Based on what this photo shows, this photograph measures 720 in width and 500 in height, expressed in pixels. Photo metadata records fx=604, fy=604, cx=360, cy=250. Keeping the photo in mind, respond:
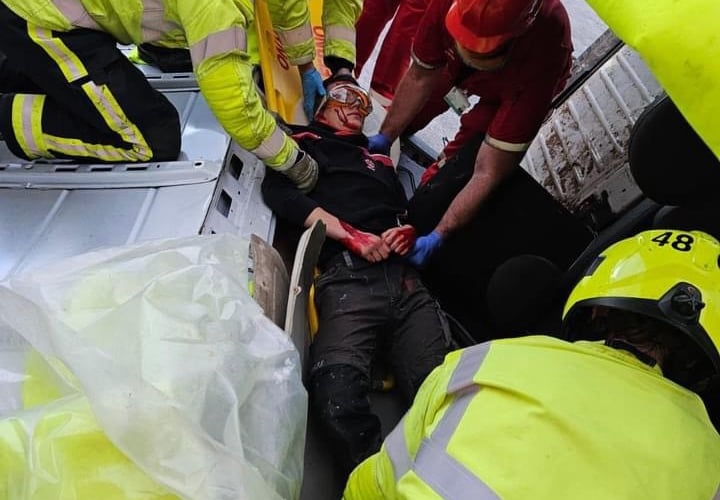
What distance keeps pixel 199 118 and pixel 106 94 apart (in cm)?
30

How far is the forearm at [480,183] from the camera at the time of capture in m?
1.63

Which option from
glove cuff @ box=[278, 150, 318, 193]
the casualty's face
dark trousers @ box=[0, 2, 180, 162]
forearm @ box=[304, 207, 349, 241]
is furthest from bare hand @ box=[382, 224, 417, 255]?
dark trousers @ box=[0, 2, 180, 162]

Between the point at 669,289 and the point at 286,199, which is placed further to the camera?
the point at 286,199

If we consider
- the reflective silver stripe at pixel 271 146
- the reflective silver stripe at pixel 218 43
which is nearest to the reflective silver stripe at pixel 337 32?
the reflective silver stripe at pixel 271 146

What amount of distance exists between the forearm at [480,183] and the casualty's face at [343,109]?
0.45 meters

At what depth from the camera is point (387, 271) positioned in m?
1.61

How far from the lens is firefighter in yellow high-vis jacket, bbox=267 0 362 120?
1812mm

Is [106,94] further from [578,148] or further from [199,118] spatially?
[578,148]

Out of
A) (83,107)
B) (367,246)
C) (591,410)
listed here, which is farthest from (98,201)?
(591,410)

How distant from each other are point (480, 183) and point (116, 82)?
3.22 feet

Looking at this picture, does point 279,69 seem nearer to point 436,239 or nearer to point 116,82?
point 116,82

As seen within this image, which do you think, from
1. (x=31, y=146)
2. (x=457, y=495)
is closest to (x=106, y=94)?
(x=31, y=146)

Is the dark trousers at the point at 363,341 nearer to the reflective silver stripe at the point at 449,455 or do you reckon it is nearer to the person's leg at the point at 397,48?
the reflective silver stripe at the point at 449,455

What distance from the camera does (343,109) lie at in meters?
1.95
